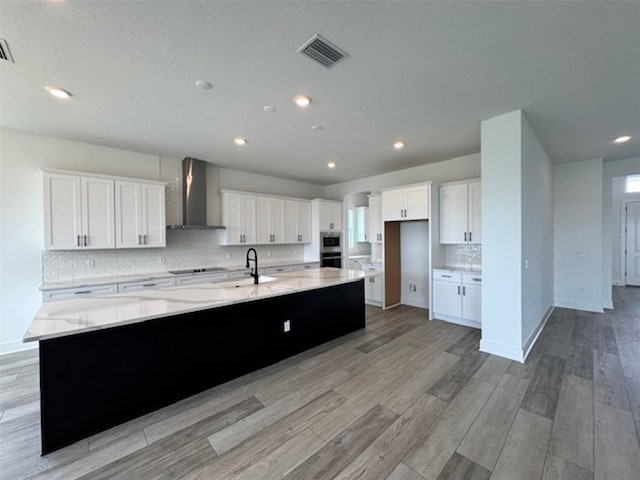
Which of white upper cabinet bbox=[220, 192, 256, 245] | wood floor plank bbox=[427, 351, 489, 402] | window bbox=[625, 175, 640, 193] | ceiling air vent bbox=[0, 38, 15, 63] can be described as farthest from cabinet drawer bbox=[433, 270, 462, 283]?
window bbox=[625, 175, 640, 193]

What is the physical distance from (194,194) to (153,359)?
3308mm

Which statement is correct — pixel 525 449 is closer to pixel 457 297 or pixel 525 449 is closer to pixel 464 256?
pixel 457 297

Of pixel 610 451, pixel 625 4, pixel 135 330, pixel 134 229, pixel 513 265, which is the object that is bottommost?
pixel 610 451

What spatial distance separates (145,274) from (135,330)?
2.53 meters

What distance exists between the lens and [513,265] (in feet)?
9.92

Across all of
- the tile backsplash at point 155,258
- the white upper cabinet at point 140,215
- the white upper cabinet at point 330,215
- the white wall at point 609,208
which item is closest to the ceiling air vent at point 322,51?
the white upper cabinet at point 140,215

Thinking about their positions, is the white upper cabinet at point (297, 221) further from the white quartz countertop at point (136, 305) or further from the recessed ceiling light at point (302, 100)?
the recessed ceiling light at point (302, 100)

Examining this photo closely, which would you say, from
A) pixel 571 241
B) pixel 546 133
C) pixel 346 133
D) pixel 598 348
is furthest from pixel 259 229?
pixel 571 241

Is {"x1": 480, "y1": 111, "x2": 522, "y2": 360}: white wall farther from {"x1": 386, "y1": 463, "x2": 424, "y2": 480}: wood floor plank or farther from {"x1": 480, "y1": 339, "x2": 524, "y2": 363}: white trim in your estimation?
{"x1": 386, "y1": 463, "x2": 424, "y2": 480}: wood floor plank

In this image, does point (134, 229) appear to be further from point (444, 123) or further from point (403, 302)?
point (403, 302)

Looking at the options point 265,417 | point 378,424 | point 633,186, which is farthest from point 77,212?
point 633,186

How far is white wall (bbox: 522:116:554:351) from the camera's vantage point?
3.14 metres

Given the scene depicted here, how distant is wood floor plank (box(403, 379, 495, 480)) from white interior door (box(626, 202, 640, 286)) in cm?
852

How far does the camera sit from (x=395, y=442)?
1.87 m
